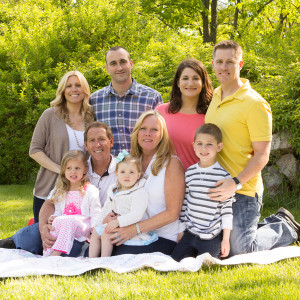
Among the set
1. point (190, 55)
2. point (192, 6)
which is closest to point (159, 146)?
point (190, 55)

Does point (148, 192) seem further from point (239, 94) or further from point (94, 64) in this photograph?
point (94, 64)

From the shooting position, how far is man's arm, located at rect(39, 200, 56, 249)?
14.1 feet

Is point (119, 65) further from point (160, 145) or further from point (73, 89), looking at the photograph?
point (160, 145)

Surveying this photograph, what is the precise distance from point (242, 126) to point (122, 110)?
5.61ft

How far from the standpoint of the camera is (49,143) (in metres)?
4.90

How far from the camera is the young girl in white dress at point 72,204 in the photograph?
4.19 metres

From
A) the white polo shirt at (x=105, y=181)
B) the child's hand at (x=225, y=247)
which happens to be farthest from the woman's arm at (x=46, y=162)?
the child's hand at (x=225, y=247)

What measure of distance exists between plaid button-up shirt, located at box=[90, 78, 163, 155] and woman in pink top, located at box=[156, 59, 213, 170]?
645mm

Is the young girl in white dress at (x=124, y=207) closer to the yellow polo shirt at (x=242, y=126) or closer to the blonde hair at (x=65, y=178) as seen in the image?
the blonde hair at (x=65, y=178)

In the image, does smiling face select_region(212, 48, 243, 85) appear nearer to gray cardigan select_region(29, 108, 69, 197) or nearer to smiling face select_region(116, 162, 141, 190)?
smiling face select_region(116, 162, 141, 190)

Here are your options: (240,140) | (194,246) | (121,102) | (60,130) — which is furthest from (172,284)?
(121,102)

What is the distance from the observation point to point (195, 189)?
396cm

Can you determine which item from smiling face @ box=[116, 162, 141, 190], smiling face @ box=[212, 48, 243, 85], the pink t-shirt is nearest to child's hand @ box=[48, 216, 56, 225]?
smiling face @ box=[116, 162, 141, 190]

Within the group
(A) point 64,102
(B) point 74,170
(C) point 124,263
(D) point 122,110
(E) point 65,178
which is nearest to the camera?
(C) point 124,263
